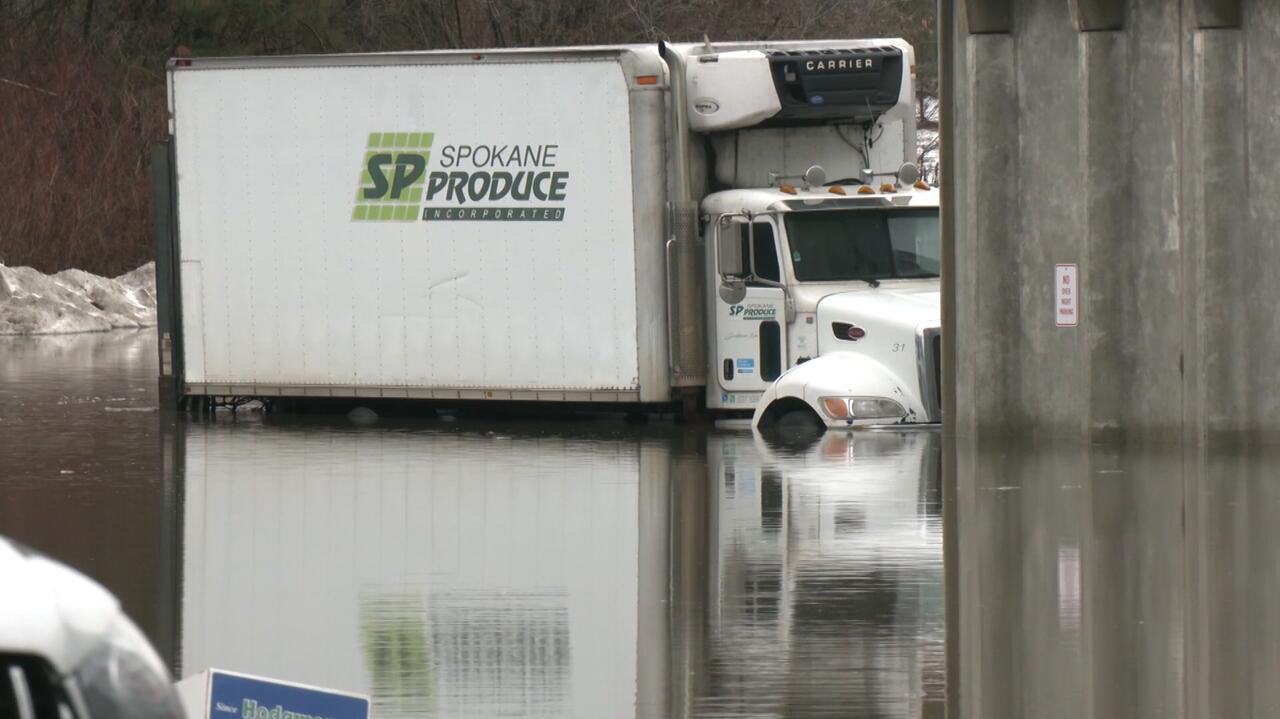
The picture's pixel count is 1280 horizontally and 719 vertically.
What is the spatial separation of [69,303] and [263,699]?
3802 cm

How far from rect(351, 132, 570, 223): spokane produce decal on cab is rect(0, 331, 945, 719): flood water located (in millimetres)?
1985

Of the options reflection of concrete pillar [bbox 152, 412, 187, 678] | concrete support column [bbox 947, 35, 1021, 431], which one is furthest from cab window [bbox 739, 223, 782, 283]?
reflection of concrete pillar [bbox 152, 412, 187, 678]

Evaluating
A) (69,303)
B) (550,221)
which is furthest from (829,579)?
(69,303)

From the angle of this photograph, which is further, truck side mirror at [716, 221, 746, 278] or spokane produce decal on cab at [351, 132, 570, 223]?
spokane produce decal on cab at [351, 132, 570, 223]

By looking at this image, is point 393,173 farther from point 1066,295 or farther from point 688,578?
point 688,578

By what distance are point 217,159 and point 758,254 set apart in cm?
538

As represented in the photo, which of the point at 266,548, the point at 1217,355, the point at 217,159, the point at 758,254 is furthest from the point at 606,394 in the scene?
the point at 266,548

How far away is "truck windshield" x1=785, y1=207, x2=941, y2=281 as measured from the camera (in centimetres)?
1972

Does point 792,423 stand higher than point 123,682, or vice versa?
point 123,682

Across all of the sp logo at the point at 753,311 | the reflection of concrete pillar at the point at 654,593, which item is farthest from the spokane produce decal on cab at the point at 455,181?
the reflection of concrete pillar at the point at 654,593

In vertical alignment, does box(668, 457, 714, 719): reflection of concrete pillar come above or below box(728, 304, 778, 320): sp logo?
below

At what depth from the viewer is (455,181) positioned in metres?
20.8

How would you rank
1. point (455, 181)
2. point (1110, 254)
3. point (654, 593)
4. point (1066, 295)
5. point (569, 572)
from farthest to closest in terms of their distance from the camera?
point (455, 181), point (1066, 295), point (1110, 254), point (569, 572), point (654, 593)

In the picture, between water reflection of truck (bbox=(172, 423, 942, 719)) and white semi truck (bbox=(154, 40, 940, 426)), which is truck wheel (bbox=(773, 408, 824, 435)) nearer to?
white semi truck (bbox=(154, 40, 940, 426))
